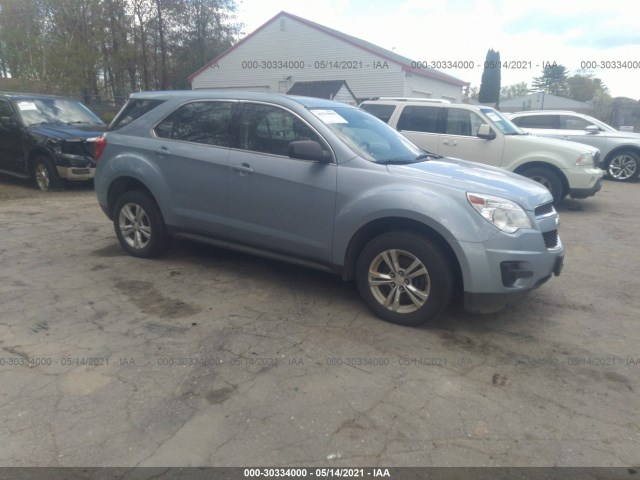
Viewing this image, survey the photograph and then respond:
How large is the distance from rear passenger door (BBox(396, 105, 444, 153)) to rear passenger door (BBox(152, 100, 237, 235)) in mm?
5058

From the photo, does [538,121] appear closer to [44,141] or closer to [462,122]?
[462,122]

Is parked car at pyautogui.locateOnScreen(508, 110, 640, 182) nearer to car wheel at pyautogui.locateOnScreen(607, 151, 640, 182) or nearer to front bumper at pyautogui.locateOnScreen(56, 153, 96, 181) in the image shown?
car wheel at pyautogui.locateOnScreen(607, 151, 640, 182)

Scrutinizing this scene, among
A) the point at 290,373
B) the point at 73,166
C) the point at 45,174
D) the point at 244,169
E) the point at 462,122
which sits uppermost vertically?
the point at 462,122

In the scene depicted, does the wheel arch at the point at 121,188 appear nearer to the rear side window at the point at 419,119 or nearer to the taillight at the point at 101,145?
the taillight at the point at 101,145

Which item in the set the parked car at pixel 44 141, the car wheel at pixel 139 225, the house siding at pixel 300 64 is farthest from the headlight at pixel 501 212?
the house siding at pixel 300 64

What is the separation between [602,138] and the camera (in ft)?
41.7

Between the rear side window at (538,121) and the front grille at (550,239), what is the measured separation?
392 inches

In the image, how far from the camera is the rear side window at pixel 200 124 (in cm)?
497

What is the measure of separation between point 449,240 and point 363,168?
3.11ft

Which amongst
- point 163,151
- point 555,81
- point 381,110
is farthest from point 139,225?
point 555,81

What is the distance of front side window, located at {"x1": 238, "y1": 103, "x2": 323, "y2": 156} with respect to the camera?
4551mm

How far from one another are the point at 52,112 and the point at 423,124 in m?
7.37

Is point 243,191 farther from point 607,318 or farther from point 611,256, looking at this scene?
point 611,256

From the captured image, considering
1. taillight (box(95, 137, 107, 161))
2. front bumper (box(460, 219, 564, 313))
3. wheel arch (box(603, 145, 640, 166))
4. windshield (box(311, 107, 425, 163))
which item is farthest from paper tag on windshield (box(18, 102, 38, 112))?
wheel arch (box(603, 145, 640, 166))
